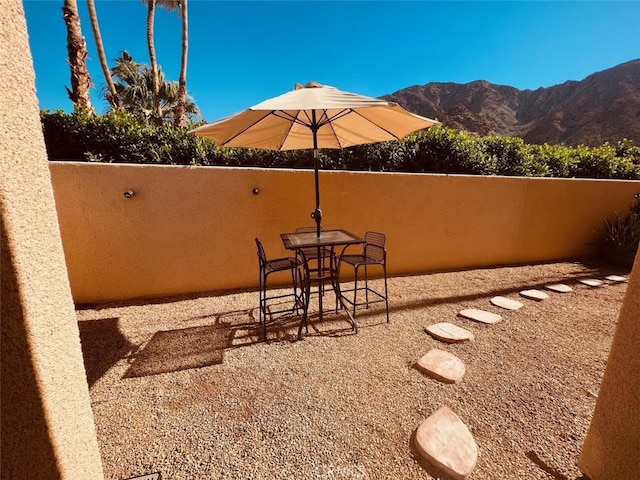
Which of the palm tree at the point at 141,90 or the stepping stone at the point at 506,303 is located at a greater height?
the palm tree at the point at 141,90

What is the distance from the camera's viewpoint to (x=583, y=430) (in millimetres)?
1806

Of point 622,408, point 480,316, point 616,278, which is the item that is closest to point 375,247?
point 480,316

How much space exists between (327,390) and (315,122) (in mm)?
2586

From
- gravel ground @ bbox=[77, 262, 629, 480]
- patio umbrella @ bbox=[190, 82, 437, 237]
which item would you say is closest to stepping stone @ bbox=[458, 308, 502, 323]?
gravel ground @ bbox=[77, 262, 629, 480]

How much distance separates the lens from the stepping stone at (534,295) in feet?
12.8

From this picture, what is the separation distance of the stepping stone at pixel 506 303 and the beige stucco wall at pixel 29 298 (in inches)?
165

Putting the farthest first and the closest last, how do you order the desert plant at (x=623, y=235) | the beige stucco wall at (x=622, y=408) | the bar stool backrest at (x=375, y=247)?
1. the desert plant at (x=623, y=235)
2. the bar stool backrest at (x=375, y=247)
3. the beige stucco wall at (x=622, y=408)

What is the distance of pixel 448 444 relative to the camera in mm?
1685

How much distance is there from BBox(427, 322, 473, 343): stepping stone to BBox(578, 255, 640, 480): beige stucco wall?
53.8 inches

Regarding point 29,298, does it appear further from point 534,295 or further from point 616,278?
point 616,278

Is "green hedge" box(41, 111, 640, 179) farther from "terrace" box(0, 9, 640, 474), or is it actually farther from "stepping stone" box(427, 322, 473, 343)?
"stepping stone" box(427, 322, 473, 343)

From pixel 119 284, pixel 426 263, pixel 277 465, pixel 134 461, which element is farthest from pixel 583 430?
pixel 119 284

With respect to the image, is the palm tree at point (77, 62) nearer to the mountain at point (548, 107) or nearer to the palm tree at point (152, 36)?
the palm tree at point (152, 36)

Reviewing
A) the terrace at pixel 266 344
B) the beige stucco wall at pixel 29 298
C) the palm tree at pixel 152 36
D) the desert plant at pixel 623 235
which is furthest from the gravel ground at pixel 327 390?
the palm tree at pixel 152 36
